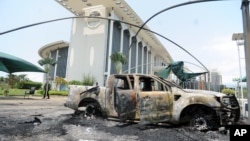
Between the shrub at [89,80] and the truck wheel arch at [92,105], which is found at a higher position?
the shrub at [89,80]

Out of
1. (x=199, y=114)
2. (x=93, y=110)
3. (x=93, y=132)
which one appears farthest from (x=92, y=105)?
(x=199, y=114)

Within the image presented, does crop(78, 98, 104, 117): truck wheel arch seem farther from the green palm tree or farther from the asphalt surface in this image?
the green palm tree

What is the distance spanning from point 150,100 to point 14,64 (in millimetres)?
16356

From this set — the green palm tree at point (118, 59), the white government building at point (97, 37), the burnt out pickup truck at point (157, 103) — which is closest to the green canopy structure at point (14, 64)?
the burnt out pickup truck at point (157, 103)

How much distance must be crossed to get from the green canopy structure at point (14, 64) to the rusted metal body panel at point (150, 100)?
11404 mm

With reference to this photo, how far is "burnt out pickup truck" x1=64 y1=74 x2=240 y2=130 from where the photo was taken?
718cm

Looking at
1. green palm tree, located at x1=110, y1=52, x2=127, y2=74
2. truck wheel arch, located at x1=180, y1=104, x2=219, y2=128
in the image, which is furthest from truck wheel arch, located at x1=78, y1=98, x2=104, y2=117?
green palm tree, located at x1=110, y1=52, x2=127, y2=74

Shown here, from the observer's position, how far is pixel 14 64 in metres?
20.4

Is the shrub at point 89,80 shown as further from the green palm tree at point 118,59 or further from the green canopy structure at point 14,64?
the green canopy structure at point 14,64

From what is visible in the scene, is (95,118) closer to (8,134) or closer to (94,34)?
(8,134)

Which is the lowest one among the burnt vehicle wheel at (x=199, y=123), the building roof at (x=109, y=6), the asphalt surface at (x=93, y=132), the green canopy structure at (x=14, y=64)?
the asphalt surface at (x=93, y=132)

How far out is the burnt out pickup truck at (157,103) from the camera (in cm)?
718

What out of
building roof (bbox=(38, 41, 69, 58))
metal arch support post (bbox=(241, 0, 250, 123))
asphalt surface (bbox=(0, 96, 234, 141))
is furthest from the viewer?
building roof (bbox=(38, 41, 69, 58))

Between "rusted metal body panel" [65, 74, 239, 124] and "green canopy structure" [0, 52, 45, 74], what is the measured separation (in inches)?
449
